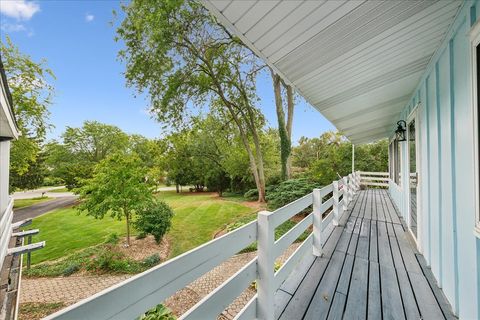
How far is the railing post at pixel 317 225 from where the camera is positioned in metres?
3.07

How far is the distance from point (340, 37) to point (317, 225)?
238cm

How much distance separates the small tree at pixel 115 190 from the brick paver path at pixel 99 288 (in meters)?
1.84

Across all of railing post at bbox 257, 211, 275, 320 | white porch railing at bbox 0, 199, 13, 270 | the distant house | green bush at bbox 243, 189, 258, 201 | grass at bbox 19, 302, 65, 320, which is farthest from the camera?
green bush at bbox 243, 189, 258, 201

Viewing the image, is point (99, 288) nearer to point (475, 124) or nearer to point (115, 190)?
point (115, 190)

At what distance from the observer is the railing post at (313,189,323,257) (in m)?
3.07

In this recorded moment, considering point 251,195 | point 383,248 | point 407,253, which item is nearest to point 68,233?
point 251,195

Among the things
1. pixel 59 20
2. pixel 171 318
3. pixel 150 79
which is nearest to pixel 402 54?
pixel 171 318

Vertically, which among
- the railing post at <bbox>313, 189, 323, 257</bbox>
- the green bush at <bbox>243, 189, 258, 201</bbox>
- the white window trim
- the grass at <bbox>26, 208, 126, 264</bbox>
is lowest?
the grass at <bbox>26, 208, 126, 264</bbox>

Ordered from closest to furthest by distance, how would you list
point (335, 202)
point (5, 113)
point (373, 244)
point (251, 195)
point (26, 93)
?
point (373, 244), point (5, 113), point (335, 202), point (26, 93), point (251, 195)

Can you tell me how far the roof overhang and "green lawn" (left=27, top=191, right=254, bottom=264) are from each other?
14.1 feet

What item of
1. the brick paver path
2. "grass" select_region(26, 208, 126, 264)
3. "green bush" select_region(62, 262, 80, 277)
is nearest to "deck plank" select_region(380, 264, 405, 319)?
the brick paver path

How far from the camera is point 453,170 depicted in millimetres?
1886

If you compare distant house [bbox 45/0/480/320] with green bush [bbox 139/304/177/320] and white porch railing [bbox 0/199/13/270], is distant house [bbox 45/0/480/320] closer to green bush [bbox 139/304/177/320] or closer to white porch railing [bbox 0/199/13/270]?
green bush [bbox 139/304/177/320]

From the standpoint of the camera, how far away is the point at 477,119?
1.46 m
